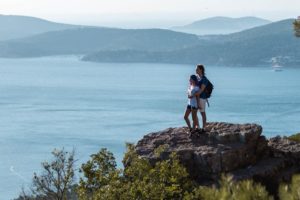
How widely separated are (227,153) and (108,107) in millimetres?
70643

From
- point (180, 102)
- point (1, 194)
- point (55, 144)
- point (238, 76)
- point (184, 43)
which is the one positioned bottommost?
point (1, 194)

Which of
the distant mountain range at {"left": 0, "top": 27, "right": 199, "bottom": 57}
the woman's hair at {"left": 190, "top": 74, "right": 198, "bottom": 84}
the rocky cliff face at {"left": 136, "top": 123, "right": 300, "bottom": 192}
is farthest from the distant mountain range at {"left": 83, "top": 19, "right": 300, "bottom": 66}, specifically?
the woman's hair at {"left": 190, "top": 74, "right": 198, "bottom": 84}

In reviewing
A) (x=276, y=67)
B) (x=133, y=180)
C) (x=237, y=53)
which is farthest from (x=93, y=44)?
(x=133, y=180)

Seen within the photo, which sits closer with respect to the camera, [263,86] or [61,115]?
[61,115]

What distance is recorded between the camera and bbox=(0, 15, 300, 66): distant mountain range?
143 metres

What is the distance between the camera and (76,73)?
129 m

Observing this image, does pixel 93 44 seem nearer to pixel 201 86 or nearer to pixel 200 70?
pixel 201 86

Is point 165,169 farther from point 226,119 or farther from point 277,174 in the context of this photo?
point 226,119

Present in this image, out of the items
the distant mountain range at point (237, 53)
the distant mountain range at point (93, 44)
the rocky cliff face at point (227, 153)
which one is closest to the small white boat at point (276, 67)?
the distant mountain range at point (237, 53)

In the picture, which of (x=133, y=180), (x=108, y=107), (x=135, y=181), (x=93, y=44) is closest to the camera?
(x=135, y=181)

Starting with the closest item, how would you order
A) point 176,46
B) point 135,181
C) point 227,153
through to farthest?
point 135,181
point 227,153
point 176,46

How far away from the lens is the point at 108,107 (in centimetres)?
8081

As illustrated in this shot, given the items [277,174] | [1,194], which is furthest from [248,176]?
[1,194]

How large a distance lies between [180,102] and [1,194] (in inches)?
1586
